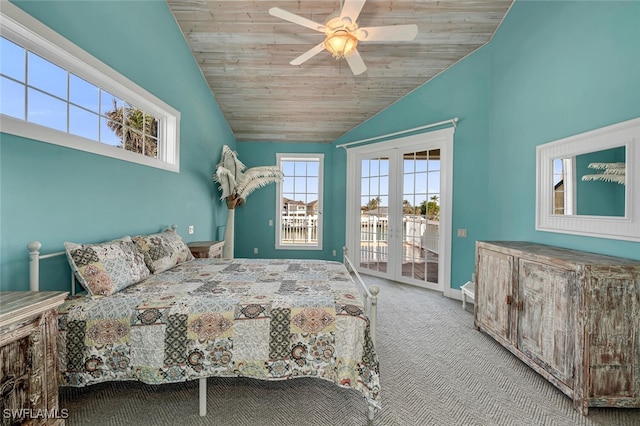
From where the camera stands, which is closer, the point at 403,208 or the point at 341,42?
the point at 341,42

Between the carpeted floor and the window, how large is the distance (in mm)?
3590

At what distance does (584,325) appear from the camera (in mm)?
1704

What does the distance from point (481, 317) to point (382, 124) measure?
3362 millimetres

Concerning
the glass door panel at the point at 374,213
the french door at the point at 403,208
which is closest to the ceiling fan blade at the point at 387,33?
the french door at the point at 403,208

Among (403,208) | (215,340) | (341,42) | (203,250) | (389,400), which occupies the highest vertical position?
(341,42)

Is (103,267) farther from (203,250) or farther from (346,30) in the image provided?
(346,30)

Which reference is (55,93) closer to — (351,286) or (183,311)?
(183,311)

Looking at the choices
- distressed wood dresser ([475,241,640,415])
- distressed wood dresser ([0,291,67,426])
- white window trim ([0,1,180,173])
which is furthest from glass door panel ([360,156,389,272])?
distressed wood dresser ([0,291,67,426])

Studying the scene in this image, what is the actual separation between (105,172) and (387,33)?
9.15 ft

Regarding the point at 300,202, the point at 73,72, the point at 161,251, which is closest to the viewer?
the point at 73,72

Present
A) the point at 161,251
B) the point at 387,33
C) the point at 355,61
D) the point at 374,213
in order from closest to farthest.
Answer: the point at 387,33
the point at 161,251
the point at 355,61
the point at 374,213

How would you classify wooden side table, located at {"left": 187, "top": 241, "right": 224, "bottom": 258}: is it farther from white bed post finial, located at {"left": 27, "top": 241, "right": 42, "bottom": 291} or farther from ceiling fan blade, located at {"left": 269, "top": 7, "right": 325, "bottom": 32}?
ceiling fan blade, located at {"left": 269, "top": 7, "right": 325, "bottom": 32}

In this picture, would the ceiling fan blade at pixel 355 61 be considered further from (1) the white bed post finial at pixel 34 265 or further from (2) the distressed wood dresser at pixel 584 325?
(1) the white bed post finial at pixel 34 265

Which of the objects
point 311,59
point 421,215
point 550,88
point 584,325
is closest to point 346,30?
point 311,59
